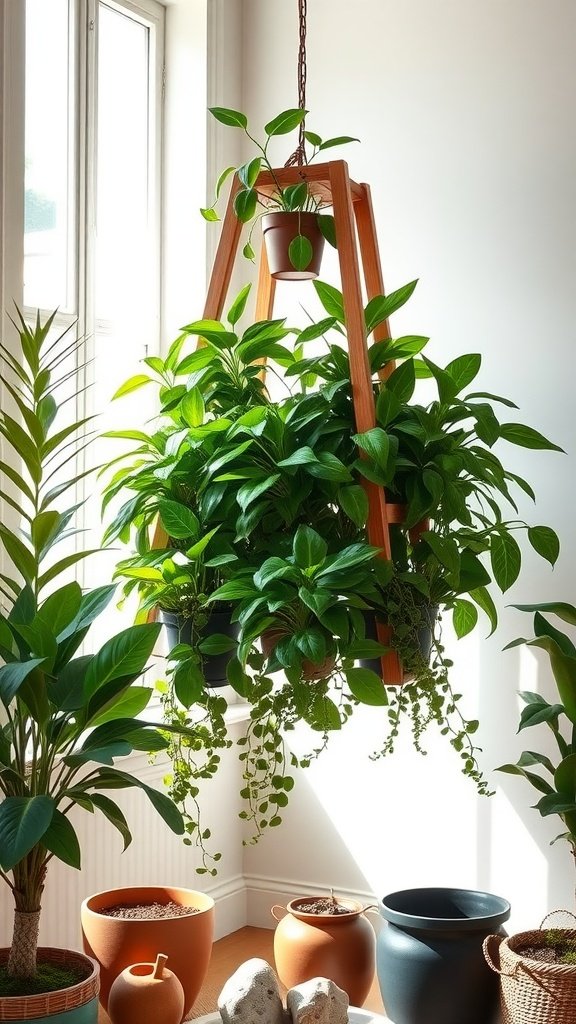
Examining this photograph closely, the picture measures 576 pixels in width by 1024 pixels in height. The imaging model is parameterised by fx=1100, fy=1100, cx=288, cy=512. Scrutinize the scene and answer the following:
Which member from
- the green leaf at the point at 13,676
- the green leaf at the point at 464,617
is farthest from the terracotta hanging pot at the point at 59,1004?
the green leaf at the point at 464,617

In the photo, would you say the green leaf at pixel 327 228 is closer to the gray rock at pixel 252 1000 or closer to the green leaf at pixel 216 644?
the green leaf at pixel 216 644

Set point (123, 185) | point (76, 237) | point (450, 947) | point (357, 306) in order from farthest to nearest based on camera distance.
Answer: point (123, 185)
point (76, 237)
point (450, 947)
point (357, 306)

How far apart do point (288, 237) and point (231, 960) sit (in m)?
1.86

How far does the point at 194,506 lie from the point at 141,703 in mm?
381

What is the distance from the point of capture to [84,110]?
111 inches

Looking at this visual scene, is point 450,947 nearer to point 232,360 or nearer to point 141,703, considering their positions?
point 141,703

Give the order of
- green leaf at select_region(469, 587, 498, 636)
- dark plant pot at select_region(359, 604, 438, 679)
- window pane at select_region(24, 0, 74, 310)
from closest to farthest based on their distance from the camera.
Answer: dark plant pot at select_region(359, 604, 438, 679)
green leaf at select_region(469, 587, 498, 636)
window pane at select_region(24, 0, 74, 310)

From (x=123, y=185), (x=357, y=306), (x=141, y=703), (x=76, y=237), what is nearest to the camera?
(x=141, y=703)

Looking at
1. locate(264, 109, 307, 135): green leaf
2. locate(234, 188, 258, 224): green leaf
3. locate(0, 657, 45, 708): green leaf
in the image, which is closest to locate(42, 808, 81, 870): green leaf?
locate(0, 657, 45, 708): green leaf

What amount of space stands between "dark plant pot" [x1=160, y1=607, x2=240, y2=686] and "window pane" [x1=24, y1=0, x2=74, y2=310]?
1.01 meters

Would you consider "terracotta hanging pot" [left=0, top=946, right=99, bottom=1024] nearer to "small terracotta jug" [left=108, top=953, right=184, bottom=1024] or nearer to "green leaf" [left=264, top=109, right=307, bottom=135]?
"small terracotta jug" [left=108, top=953, right=184, bottom=1024]

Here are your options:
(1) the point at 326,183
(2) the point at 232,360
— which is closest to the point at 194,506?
(2) the point at 232,360

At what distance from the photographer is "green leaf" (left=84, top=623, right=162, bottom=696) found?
1820 mm

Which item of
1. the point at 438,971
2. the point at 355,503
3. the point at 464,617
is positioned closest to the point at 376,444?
the point at 355,503
